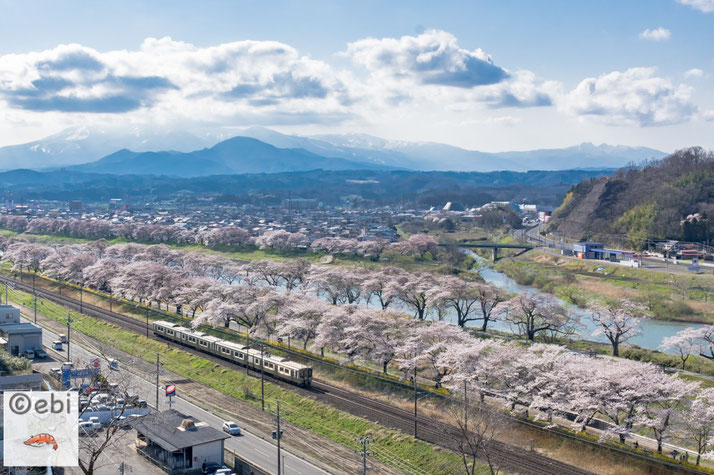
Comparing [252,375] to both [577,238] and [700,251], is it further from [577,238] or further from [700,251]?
[577,238]

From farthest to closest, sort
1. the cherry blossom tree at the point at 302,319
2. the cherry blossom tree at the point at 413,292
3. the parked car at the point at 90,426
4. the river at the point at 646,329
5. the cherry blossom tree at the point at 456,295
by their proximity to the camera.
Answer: the cherry blossom tree at the point at 413,292, the cherry blossom tree at the point at 456,295, the river at the point at 646,329, the cherry blossom tree at the point at 302,319, the parked car at the point at 90,426

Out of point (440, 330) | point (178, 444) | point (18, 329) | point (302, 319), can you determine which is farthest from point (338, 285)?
point (178, 444)

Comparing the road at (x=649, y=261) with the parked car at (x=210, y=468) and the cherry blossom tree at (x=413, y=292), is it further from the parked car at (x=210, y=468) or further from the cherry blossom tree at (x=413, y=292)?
the parked car at (x=210, y=468)

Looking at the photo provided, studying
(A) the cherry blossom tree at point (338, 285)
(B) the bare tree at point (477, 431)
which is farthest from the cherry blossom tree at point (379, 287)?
(B) the bare tree at point (477, 431)

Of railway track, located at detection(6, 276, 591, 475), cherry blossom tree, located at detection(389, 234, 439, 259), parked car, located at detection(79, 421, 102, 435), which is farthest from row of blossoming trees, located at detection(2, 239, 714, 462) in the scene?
cherry blossom tree, located at detection(389, 234, 439, 259)

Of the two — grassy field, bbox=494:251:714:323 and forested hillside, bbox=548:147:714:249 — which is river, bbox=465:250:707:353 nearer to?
grassy field, bbox=494:251:714:323

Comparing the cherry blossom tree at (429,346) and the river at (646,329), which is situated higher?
the cherry blossom tree at (429,346)

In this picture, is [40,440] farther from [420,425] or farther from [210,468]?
[420,425]

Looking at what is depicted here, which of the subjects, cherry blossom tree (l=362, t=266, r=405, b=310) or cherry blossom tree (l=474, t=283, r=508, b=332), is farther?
cherry blossom tree (l=362, t=266, r=405, b=310)
